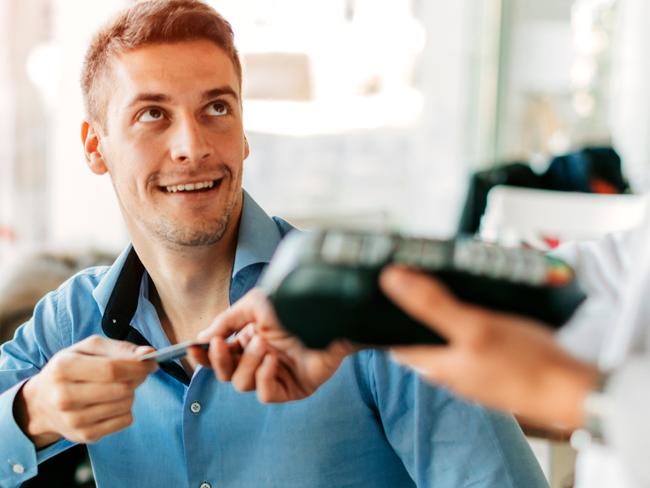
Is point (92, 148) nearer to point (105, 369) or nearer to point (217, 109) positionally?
point (217, 109)

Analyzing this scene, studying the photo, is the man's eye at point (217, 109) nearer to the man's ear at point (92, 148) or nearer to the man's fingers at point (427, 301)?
the man's ear at point (92, 148)

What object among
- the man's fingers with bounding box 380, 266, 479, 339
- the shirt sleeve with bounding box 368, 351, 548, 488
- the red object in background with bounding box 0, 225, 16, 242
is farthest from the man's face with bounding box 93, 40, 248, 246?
the red object in background with bounding box 0, 225, 16, 242

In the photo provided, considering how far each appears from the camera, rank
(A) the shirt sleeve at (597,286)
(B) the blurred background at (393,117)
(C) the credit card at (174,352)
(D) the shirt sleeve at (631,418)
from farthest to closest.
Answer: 1. (B) the blurred background at (393,117)
2. (C) the credit card at (174,352)
3. (A) the shirt sleeve at (597,286)
4. (D) the shirt sleeve at (631,418)

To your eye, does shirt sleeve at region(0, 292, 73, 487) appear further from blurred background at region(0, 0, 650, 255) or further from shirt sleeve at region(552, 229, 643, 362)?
blurred background at region(0, 0, 650, 255)

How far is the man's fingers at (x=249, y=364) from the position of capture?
0.88 m

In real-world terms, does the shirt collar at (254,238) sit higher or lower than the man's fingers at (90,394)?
higher

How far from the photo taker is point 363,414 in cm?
118

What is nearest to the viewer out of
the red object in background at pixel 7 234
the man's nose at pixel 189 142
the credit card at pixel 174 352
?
the credit card at pixel 174 352

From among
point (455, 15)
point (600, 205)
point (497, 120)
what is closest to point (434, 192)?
point (497, 120)

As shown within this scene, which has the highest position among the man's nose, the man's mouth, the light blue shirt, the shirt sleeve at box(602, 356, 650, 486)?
the man's nose

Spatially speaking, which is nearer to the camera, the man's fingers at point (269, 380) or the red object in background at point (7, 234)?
the man's fingers at point (269, 380)

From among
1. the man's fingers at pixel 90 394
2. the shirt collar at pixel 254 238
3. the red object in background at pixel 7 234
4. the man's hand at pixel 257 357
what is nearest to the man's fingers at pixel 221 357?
the man's hand at pixel 257 357

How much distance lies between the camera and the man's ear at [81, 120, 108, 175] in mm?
1397

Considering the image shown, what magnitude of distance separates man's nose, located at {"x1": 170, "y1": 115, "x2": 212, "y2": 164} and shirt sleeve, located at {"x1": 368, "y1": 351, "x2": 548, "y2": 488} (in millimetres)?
345
